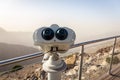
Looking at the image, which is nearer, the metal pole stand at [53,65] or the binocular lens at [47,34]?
the binocular lens at [47,34]

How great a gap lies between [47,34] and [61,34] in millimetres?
84

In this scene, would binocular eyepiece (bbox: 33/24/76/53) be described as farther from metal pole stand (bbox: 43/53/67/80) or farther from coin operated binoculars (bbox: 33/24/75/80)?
metal pole stand (bbox: 43/53/67/80)

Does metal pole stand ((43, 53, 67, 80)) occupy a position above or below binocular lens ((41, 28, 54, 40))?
below

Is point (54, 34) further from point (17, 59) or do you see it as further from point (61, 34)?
point (17, 59)

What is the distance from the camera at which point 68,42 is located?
137 centimetres

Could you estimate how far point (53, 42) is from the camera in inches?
53.2

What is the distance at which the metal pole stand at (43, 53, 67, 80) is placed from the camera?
1.44 metres

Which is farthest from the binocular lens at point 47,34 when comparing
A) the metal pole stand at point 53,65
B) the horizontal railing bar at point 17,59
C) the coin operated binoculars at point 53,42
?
the horizontal railing bar at point 17,59

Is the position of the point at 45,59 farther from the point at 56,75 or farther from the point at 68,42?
the point at 68,42

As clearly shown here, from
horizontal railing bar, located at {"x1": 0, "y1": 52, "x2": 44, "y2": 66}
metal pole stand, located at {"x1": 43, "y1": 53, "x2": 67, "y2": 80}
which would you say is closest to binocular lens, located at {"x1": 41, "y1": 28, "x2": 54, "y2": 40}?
metal pole stand, located at {"x1": 43, "y1": 53, "x2": 67, "y2": 80}

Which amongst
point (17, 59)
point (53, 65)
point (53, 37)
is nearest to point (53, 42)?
point (53, 37)

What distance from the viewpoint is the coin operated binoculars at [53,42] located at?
135 centimetres

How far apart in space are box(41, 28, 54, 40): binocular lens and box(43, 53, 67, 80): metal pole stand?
149 mm

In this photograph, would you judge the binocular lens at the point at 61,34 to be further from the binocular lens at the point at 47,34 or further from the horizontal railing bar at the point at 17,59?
the horizontal railing bar at the point at 17,59
